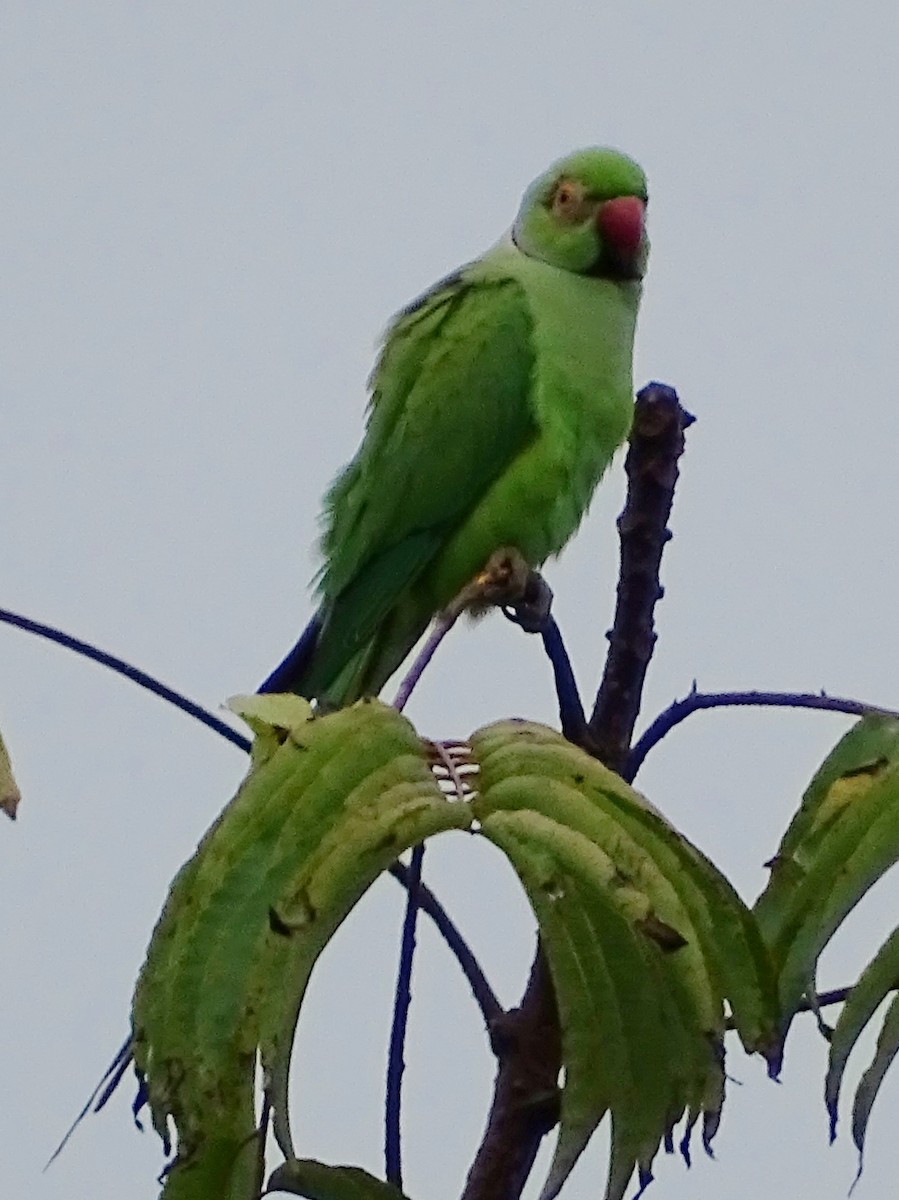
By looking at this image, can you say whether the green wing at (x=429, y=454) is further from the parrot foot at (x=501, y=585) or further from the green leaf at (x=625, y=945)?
the green leaf at (x=625, y=945)

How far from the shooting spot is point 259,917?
86 centimetres

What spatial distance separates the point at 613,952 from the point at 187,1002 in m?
0.24

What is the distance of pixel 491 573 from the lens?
230 centimetres

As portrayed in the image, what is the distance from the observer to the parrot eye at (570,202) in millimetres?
2809

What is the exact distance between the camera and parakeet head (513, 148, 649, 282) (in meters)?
2.76

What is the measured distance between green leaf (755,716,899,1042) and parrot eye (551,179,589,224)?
181cm

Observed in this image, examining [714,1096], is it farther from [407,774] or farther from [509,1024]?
[509,1024]

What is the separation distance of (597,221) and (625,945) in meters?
2.03

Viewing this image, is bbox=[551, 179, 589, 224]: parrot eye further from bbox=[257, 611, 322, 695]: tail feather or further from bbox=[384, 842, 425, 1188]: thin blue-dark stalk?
bbox=[384, 842, 425, 1188]: thin blue-dark stalk

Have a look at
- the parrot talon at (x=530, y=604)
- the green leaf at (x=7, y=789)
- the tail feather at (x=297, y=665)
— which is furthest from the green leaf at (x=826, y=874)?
the tail feather at (x=297, y=665)

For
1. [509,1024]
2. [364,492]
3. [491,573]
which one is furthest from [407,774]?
[364,492]

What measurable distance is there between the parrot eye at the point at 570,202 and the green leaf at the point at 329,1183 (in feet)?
6.48

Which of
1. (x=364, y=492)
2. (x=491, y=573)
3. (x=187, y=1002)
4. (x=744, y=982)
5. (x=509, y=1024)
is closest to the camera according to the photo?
(x=187, y=1002)

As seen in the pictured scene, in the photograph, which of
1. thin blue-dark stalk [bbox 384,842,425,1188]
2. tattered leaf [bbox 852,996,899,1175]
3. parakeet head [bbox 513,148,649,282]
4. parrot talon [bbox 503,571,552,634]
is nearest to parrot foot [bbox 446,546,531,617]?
parrot talon [bbox 503,571,552,634]
